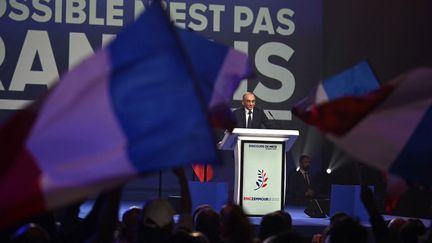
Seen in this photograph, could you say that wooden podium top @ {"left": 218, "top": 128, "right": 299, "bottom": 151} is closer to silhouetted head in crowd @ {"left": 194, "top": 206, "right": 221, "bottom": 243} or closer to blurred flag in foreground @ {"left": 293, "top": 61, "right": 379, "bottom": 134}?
blurred flag in foreground @ {"left": 293, "top": 61, "right": 379, "bottom": 134}

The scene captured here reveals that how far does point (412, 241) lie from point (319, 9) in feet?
34.1

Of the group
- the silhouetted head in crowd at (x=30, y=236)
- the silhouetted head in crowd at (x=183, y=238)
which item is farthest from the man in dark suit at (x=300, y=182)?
the silhouetted head in crowd at (x=30, y=236)

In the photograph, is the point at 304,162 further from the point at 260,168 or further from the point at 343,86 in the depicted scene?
the point at 343,86

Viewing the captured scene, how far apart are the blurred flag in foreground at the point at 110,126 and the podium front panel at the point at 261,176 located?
18.3 ft

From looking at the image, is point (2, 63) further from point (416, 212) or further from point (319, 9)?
point (416, 212)

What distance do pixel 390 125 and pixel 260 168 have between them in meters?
5.00

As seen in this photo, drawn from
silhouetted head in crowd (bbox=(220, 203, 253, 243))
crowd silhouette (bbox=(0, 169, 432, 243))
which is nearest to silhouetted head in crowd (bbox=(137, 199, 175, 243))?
crowd silhouette (bbox=(0, 169, 432, 243))

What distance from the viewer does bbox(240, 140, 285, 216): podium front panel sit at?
30.1ft

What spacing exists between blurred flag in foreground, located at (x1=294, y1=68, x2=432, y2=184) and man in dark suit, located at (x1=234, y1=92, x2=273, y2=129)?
271 inches

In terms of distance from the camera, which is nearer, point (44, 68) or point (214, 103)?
point (214, 103)

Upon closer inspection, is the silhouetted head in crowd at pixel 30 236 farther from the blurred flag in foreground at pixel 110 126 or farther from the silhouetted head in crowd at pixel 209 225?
the silhouetted head in crowd at pixel 209 225

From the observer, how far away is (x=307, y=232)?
872 centimetres

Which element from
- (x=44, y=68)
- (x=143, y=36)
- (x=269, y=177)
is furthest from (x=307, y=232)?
(x=44, y=68)

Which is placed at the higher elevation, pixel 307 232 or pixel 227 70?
pixel 227 70
